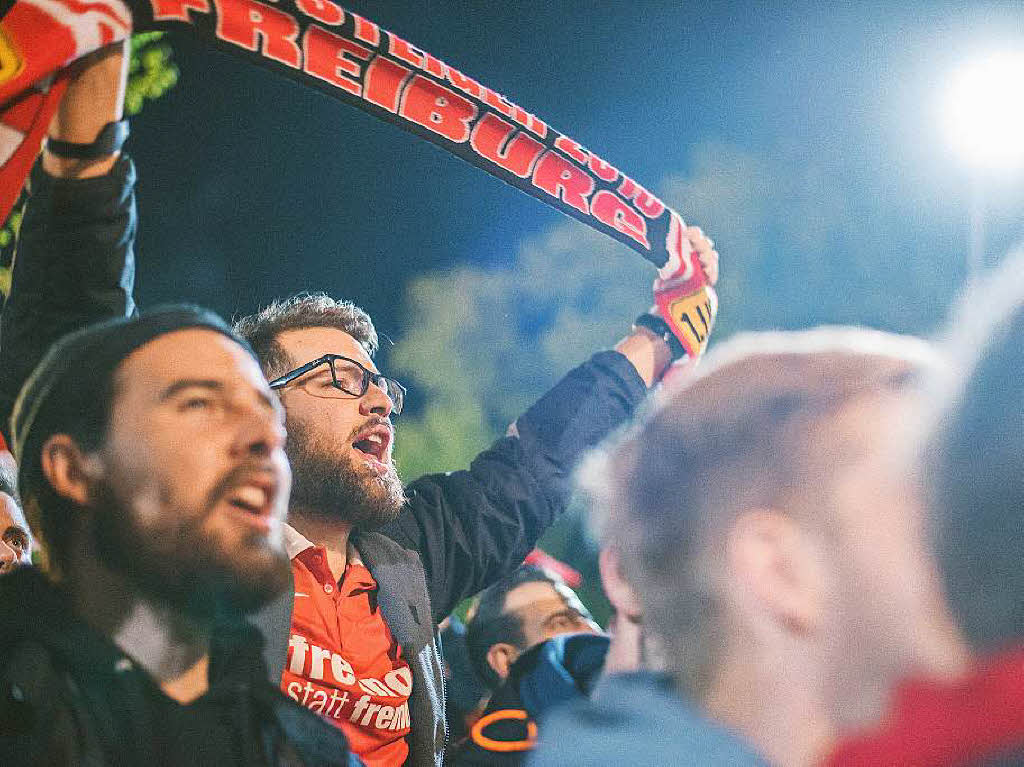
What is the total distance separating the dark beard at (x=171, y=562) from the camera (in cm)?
111

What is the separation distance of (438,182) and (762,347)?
7.36 feet

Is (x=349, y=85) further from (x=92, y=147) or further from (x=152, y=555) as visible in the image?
(x=152, y=555)

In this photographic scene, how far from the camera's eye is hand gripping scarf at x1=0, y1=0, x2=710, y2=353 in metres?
1.65

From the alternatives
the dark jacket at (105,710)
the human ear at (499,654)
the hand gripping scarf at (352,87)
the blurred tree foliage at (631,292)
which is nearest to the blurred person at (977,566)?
the dark jacket at (105,710)

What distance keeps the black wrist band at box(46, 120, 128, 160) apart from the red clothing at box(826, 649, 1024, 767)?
131cm

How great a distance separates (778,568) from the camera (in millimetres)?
985

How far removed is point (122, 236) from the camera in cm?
149

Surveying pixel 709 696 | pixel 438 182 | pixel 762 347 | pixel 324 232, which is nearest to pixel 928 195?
pixel 438 182

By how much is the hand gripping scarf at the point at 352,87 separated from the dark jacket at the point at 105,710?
2.91 feet

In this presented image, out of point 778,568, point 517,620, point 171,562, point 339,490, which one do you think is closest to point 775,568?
point 778,568

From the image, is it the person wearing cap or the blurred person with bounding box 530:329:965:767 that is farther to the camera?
the person wearing cap

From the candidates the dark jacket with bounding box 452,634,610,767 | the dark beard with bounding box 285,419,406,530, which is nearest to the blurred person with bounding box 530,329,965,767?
the dark jacket with bounding box 452,634,610,767

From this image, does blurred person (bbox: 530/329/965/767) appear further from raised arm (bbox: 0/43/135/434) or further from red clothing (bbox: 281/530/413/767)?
raised arm (bbox: 0/43/135/434)

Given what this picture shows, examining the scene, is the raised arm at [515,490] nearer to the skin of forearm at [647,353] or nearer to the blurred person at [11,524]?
the skin of forearm at [647,353]
